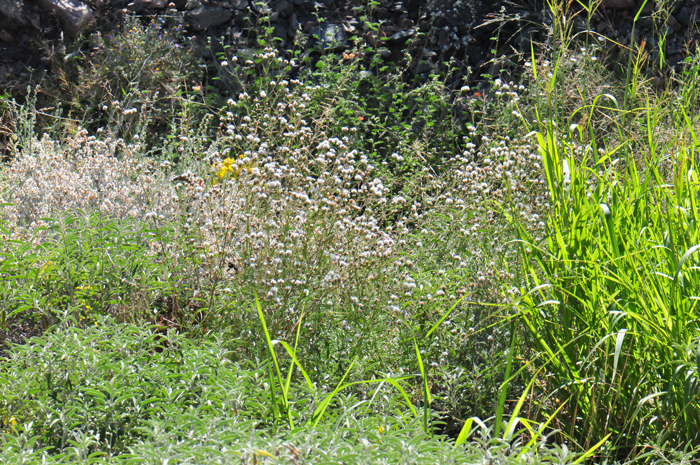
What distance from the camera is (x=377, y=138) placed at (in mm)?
6199

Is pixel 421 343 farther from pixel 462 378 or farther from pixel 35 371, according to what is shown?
pixel 35 371

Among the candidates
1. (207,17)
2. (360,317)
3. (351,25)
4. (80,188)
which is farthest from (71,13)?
(360,317)

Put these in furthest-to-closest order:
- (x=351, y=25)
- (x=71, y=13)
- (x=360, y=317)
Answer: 1. (x=351, y=25)
2. (x=71, y=13)
3. (x=360, y=317)

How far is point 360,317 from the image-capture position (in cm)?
285

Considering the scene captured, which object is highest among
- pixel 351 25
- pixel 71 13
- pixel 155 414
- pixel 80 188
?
pixel 71 13

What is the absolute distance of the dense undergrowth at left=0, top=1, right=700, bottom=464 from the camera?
6.35ft

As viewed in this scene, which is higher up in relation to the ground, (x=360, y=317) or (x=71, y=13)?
(x=71, y=13)

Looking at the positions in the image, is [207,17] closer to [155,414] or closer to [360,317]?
[360,317]

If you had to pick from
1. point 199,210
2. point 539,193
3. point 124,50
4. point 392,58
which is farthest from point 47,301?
point 392,58

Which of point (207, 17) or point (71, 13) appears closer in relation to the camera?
point (71, 13)

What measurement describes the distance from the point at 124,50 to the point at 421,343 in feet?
16.8

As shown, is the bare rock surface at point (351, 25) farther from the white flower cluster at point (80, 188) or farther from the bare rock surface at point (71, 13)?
the white flower cluster at point (80, 188)

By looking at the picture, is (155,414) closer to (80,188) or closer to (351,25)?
(80,188)

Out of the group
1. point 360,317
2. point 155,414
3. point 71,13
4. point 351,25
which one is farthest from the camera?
point 351,25
